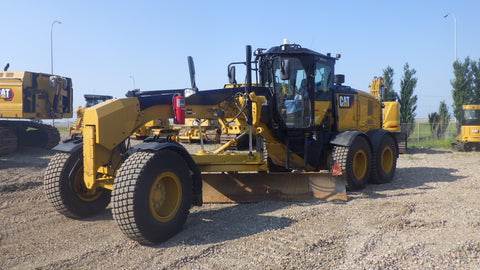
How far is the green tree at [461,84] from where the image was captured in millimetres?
28181

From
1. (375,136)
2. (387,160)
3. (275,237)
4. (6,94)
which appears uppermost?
(6,94)

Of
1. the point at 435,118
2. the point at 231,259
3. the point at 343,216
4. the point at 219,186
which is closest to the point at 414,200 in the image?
the point at 343,216

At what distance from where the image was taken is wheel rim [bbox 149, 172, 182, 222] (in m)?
4.47

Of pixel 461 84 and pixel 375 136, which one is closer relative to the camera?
pixel 375 136

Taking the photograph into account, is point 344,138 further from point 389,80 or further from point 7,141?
point 389,80

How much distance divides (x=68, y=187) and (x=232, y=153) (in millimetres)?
2534

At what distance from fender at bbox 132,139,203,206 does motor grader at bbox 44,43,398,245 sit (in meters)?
0.01

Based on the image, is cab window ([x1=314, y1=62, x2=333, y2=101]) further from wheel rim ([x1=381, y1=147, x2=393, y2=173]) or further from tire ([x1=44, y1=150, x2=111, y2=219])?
tire ([x1=44, y1=150, x2=111, y2=219])

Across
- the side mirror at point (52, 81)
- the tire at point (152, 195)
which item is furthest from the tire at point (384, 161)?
the side mirror at point (52, 81)

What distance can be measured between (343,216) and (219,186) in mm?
2107

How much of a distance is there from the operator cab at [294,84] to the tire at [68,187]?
3453 millimetres

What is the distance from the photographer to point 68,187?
5.20 metres

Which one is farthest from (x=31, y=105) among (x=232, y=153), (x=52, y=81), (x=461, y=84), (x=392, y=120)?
(x=461, y=84)

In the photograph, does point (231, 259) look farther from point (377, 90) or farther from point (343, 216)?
point (377, 90)
